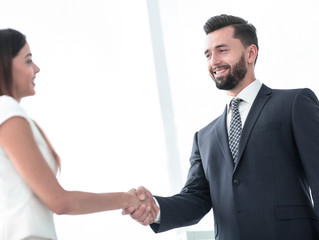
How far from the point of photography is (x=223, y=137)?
7.70 feet

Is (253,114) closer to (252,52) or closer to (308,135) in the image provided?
(308,135)

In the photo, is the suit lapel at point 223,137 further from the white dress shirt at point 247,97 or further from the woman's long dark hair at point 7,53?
the woman's long dark hair at point 7,53

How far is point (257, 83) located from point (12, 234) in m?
1.47

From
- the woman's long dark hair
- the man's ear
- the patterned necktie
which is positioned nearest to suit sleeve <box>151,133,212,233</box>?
the patterned necktie

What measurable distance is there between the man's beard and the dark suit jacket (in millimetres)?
146

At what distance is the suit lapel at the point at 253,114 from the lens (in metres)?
2.21

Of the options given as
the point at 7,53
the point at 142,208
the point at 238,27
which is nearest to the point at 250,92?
the point at 238,27

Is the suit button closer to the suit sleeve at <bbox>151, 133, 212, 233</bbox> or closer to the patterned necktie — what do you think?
the patterned necktie

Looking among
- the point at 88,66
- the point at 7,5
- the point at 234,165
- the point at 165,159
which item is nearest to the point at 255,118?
the point at 234,165

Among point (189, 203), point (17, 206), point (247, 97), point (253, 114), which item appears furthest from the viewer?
point (189, 203)

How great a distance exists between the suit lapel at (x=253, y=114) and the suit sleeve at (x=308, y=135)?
18 cm

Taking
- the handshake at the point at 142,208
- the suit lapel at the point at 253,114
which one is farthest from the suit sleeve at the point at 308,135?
the handshake at the point at 142,208

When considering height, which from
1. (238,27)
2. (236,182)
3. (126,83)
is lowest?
(236,182)

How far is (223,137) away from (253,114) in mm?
190
